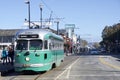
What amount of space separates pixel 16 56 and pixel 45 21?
47.5 meters

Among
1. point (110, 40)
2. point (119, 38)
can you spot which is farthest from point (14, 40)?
point (110, 40)

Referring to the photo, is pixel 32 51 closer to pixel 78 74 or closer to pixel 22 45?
pixel 22 45

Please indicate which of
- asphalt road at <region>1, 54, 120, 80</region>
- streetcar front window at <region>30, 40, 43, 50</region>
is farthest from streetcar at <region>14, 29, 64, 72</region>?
asphalt road at <region>1, 54, 120, 80</region>

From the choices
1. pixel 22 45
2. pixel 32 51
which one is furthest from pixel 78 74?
pixel 22 45

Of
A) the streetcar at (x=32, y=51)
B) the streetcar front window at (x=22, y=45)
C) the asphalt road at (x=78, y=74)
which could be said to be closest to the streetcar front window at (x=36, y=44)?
A: the streetcar at (x=32, y=51)

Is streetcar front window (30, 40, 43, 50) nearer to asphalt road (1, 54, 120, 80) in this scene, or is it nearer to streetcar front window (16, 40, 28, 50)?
streetcar front window (16, 40, 28, 50)

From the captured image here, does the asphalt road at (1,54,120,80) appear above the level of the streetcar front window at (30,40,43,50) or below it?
below

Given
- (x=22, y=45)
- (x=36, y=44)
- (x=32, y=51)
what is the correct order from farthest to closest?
(x=22, y=45) → (x=36, y=44) → (x=32, y=51)

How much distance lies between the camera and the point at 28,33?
26.2m

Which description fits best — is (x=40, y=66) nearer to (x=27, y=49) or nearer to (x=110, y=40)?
(x=27, y=49)

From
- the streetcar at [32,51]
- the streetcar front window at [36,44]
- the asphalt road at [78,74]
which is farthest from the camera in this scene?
the streetcar front window at [36,44]

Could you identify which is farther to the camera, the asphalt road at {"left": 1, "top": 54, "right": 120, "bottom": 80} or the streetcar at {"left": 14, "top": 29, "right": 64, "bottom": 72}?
the streetcar at {"left": 14, "top": 29, "right": 64, "bottom": 72}

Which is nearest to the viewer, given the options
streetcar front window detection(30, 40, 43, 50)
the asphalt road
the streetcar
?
the asphalt road

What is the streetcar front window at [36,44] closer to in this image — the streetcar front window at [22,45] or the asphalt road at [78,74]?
the streetcar front window at [22,45]
